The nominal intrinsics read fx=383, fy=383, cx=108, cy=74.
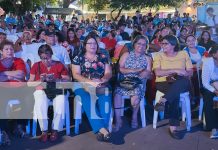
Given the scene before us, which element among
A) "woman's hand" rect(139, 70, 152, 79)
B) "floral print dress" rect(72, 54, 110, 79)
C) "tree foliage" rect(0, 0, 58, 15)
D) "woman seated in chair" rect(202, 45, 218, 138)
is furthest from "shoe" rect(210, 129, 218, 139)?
"tree foliage" rect(0, 0, 58, 15)

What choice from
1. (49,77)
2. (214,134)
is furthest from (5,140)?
(214,134)

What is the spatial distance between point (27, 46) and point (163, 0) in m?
27.2

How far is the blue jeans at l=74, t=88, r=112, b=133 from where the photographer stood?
504cm

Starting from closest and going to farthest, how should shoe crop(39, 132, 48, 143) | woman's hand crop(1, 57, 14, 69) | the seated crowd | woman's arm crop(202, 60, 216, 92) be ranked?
shoe crop(39, 132, 48, 143), the seated crowd, woman's hand crop(1, 57, 14, 69), woman's arm crop(202, 60, 216, 92)

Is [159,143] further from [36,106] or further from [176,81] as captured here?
[36,106]

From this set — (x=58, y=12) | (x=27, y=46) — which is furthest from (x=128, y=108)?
(x=58, y=12)

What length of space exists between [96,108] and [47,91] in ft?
2.31

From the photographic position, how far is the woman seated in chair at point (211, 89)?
5.29m

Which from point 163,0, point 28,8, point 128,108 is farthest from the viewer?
point 163,0

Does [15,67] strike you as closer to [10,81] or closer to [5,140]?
[10,81]

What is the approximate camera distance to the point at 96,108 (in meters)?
5.21

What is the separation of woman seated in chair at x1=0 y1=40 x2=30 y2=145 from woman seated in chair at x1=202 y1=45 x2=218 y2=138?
252 cm

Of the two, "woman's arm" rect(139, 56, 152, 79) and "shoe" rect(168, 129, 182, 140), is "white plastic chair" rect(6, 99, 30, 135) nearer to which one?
"woman's arm" rect(139, 56, 152, 79)

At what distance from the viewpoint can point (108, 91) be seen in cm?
534
